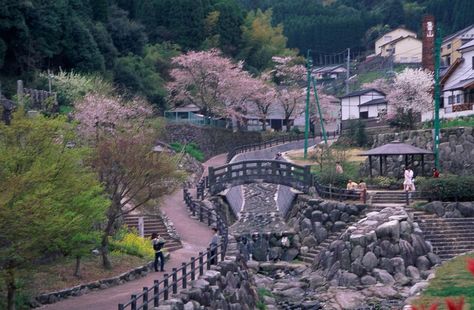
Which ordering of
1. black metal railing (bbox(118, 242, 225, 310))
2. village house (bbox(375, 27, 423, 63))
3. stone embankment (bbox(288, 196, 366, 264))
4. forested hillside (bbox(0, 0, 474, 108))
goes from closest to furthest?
black metal railing (bbox(118, 242, 225, 310)), stone embankment (bbox(288, 196, 366, 264)), forested hillside (bbox(0, 0, 474, 108)), village house (bbox(375, 27, 423, 63))

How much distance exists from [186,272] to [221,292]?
1.41 m

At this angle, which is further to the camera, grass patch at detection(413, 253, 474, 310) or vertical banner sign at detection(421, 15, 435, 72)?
vertical banner sign at detection(421, 15, 435, 72)

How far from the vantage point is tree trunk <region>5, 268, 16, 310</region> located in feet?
55.0

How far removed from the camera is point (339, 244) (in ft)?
107

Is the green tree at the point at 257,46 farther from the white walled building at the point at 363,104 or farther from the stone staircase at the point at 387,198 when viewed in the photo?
the stone staircase at the point at 387,198

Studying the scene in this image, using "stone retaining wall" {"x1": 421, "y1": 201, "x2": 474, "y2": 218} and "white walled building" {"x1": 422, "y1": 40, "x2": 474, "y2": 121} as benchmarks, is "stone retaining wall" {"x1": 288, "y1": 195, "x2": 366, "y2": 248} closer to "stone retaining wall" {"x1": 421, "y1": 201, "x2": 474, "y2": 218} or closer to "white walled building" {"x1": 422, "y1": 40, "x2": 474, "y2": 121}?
"stone retaining wall" {"x1": 421, "y1": 201, "x2": 474, "y2": 218}

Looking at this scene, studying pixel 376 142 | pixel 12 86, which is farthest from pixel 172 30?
pixel 376 142

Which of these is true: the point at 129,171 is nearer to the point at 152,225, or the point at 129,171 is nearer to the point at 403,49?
the point at 152,225

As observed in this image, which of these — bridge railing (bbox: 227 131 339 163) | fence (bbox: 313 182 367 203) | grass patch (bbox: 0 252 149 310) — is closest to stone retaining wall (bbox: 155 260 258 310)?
grass patch (bbox: 0 252 149 310)

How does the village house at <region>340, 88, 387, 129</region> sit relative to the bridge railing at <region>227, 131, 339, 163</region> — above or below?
above

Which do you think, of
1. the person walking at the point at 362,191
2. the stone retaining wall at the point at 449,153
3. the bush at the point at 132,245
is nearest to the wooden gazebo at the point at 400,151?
the stone retaining wall at the point at 449,153

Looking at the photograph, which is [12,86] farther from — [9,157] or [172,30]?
[9,157]

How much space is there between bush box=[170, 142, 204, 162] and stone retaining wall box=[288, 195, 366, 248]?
64.4 ft

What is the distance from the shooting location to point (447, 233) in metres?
33.4
